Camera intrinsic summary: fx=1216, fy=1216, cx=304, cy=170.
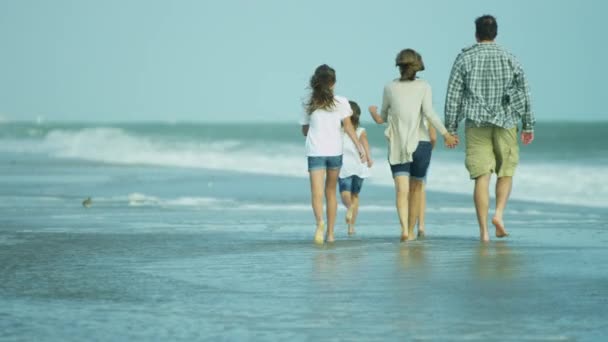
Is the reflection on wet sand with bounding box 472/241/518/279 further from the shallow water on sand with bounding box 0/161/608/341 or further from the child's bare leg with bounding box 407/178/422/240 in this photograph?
the child's bare leg with bounding box 407/178/422/240

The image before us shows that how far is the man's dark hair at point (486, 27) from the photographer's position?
32.1 ft

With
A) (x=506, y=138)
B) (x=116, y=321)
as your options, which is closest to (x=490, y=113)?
(x=506, y=138)

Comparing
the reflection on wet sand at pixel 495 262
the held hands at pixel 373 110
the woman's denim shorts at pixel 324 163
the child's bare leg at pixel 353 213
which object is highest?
the held hands at pixel 373 110

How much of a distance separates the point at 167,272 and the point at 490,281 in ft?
6.78

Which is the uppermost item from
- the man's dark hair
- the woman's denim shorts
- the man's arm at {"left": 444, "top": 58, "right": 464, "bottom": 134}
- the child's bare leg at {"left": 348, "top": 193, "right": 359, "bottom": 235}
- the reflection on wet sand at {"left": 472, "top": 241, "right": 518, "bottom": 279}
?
the man's dark hair

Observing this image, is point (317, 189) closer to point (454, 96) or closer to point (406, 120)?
point (406, 120)

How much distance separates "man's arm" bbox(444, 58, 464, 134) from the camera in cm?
974

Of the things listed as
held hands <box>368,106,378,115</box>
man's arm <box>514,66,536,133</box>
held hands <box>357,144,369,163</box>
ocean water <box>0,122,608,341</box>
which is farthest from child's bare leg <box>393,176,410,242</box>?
man's arm <box>514,66,536,133</box>

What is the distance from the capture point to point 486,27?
9789 millimetres

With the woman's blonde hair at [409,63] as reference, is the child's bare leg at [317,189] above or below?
below

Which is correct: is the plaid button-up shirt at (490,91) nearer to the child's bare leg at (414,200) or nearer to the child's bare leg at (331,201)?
the child's bare leg at (414,200)

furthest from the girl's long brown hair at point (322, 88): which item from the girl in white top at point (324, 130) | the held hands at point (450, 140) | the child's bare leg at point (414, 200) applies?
the held hands at point (450, 140)

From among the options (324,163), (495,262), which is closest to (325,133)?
(324,163)

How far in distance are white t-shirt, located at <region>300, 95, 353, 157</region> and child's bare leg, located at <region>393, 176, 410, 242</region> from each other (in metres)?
0.57
